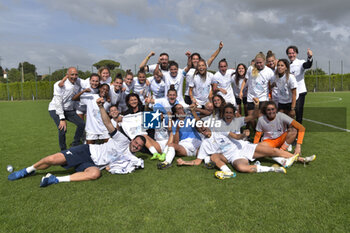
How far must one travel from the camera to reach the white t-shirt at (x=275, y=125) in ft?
15.9

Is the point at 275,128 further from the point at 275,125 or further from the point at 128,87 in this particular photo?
the point at 128,87

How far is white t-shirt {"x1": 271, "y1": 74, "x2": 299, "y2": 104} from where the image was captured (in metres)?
5.44

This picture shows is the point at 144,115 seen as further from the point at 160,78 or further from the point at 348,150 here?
the point at 348,150

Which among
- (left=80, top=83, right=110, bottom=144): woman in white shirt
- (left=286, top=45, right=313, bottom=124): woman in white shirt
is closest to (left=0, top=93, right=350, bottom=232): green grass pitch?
(left=80, top=83, right=110, bottom=144): woman in white shirt

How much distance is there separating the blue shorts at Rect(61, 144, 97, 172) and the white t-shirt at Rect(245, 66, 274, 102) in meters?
3.84

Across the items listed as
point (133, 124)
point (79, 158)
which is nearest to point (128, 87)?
point (133, 124)

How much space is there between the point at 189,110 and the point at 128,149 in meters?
2.01

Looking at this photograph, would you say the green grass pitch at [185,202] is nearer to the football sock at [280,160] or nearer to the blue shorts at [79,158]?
the football sock at [280,160]

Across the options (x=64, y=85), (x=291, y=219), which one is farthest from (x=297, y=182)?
(x=64, y=85)

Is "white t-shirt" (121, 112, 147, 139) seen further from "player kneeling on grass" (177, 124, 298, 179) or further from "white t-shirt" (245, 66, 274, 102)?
"white t-shirt" (245, 66, 274, 102)

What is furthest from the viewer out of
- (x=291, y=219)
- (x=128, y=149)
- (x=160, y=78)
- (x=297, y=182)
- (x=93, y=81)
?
(x=160, y=78)

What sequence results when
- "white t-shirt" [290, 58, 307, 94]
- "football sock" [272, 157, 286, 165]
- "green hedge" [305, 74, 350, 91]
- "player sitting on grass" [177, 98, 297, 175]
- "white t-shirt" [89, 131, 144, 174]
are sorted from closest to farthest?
"white t-shirt" [89, 131, 144, 174], "football sock" [272, 157, 286, 165], "player sitting on grass" [177, 98, 297, 175], "white t-shirt" [290, 58, 307, 94], "green hedge" [305, 74, 350, 91]

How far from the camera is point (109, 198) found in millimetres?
3365

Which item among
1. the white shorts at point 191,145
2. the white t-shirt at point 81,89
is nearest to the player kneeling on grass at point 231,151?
the white shorts at point 191,145
